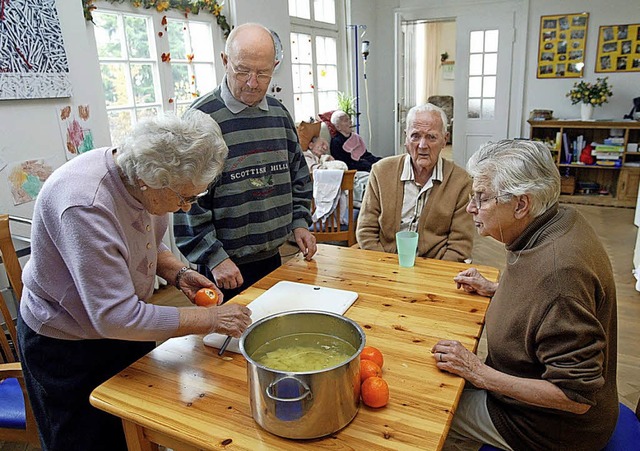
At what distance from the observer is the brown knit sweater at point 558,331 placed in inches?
39.9

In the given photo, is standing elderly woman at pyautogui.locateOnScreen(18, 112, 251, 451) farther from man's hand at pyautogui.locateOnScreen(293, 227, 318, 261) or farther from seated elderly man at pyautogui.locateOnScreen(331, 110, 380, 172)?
seated elderly man at pyautogui.locateOnScreen(331, 110, 380, 172)

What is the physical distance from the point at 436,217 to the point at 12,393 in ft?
5.41

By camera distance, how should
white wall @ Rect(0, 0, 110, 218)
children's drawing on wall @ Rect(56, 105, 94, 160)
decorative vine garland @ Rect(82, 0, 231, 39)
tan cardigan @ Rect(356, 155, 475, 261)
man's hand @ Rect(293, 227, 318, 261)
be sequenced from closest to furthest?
man's hand @ Rect(293, 227, 318, 261) → tan cardigan @ Rect(356, 155, 475, 261) → white wall @ Rect(0, 0, 110, 218) → children's drawing on wall @ Rect(56, 105, 94, 160) → decorative vine garland @ Rect(82, 0, 231, 39)

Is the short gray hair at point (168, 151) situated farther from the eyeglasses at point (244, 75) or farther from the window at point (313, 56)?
the window at point (313, 56)

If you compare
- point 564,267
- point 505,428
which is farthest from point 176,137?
point 505,428

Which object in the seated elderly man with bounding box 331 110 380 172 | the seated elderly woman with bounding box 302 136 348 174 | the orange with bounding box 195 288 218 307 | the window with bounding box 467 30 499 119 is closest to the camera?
the orange with bounding box 195 288 218 307

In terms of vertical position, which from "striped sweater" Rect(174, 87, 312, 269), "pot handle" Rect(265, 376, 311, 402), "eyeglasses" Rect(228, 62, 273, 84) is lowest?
"pot handle" Rect(265, 376, 311, 402)

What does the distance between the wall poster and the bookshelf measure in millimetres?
4680

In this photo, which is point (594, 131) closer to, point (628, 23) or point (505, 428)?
point (628, 23)

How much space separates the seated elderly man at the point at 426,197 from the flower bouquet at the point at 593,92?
4.17 metres

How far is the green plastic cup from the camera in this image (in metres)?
1.65

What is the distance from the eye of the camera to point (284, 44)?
183 inches

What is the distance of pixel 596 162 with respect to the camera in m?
5.33

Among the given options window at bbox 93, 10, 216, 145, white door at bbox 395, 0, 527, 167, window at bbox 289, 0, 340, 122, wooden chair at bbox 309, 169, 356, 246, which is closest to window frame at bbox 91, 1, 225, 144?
window at bbox 93, 10, 216, 145
